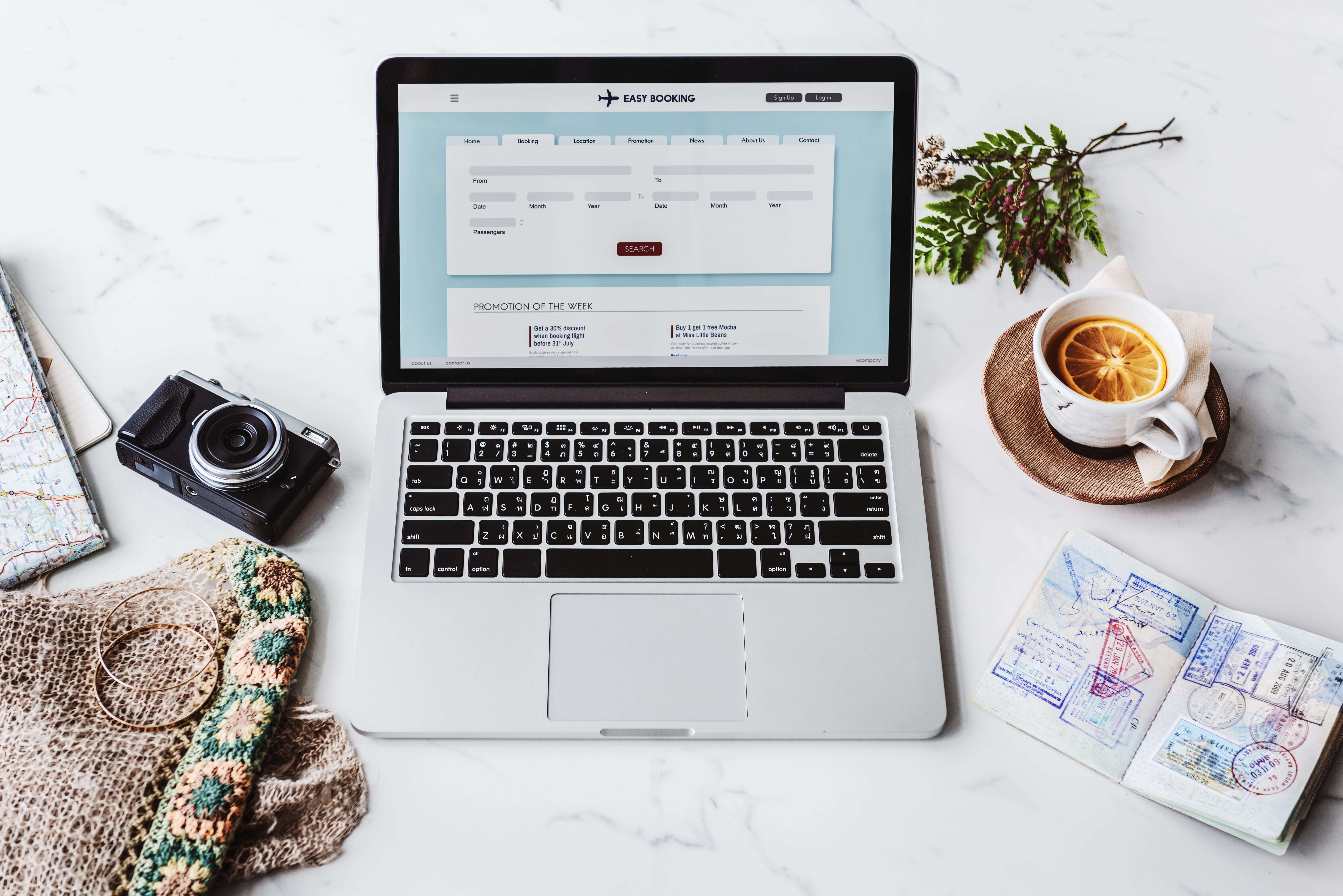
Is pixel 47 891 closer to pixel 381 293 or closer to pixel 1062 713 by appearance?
pixel 381 293

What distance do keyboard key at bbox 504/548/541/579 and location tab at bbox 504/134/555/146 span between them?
33 centimetres

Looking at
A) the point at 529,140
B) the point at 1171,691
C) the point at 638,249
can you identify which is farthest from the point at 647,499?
the point at 1171,691

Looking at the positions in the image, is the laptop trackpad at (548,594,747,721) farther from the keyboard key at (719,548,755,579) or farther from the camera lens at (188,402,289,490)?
the camera lens at (188,402,289,490)

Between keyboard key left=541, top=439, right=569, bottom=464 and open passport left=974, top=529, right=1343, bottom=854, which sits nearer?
open passport left=974, top=529, right=1343, bottom=854

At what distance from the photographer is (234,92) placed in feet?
2.97

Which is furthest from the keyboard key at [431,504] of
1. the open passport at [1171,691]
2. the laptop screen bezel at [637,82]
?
the open passport at [1171,691]

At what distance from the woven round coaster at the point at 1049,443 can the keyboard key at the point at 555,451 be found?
14.2 inches

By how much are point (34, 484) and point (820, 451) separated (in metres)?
0.65

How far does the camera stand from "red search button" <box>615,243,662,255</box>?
0.73 m

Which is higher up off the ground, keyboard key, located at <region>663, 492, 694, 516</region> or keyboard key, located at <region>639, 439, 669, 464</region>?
keyboard key, located at <region>639, 439, 669, 464</region>

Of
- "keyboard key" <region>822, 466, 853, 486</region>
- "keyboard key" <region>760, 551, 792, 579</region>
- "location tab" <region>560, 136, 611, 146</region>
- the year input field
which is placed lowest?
"keyboard key" <region>760, 551, 792, 579</region>

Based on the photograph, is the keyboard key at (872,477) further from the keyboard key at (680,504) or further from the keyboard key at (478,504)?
the keyboard key at (478,504)

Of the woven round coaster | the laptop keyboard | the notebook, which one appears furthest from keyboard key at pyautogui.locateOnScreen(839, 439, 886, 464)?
the notebook

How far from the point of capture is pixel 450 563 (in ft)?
2.23
